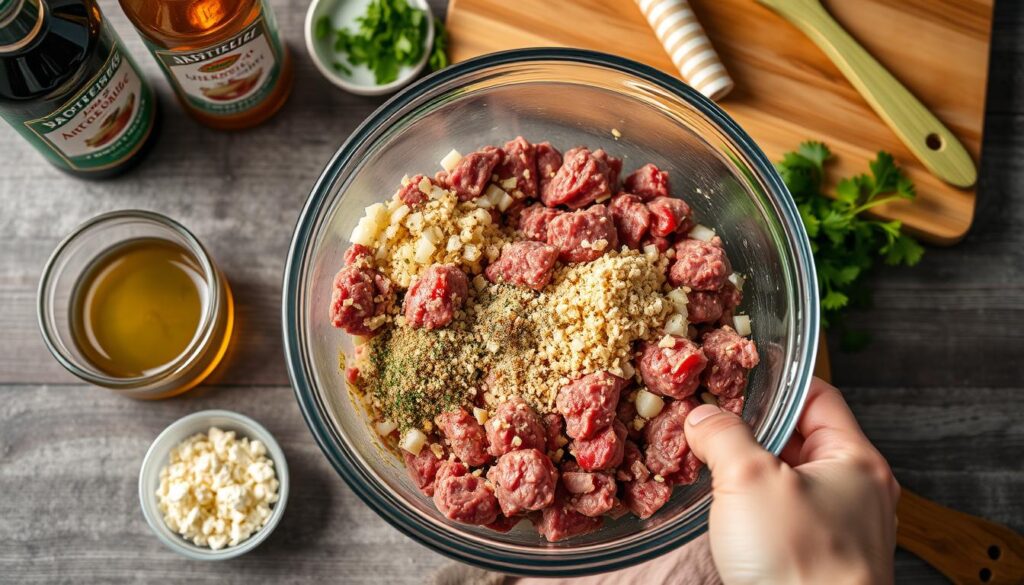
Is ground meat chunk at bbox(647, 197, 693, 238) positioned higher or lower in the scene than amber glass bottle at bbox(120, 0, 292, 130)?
lower

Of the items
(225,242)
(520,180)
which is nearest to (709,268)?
(520,180)

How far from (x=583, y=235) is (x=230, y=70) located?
103 centimetres

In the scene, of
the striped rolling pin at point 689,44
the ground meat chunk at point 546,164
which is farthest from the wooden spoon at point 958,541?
the ground meat chunk at point 546,164

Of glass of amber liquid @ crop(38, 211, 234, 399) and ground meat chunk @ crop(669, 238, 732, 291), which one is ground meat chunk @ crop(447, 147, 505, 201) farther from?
glass of amber liquid @ crop(38, 211, 234, 399)

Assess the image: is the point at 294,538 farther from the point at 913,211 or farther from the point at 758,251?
the point at 913,211

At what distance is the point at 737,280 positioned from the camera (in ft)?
6.26

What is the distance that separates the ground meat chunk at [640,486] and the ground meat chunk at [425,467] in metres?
0.41

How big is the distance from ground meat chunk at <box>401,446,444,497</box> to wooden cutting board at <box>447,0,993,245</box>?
1175 millimetres

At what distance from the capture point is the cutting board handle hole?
222 centimetres

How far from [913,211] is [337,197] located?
1610mm

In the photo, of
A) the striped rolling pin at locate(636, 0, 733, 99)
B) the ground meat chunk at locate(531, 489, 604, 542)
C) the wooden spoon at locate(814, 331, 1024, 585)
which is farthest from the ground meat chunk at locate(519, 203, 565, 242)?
the wooden spoon at locate(814, 331, 1024, 585)

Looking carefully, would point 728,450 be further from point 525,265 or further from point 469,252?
point 469,252

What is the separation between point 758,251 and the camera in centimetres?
193

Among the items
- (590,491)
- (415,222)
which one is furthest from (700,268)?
(415,222)
